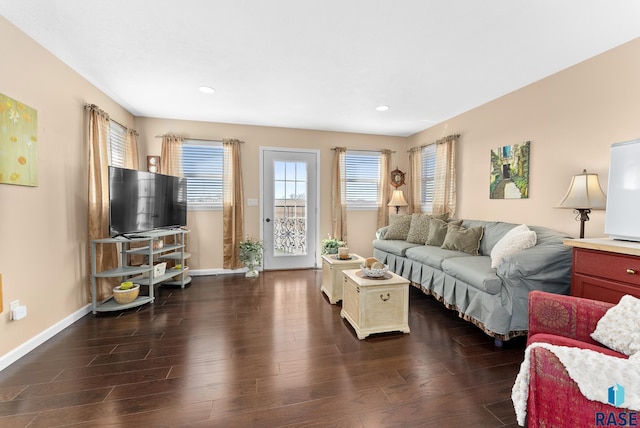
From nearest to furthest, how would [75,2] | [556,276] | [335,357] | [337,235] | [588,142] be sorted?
1. [75,2]
2. [335,357]
3. [556,276]
4. [588,142]
5. [337,235]

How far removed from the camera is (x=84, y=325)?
106 inches

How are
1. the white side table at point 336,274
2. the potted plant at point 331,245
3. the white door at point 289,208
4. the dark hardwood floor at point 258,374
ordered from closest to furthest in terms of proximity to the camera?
the dark hardwood floor at point 258,374
the white side table at point 336,274
the potted plant at point 331,245
the white door at point 289,208

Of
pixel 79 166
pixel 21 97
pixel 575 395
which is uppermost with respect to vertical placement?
pixel 21 97

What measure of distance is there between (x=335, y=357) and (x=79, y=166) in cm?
309

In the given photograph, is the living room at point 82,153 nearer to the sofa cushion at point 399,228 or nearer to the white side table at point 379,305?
the sofa cushion at point 399,228

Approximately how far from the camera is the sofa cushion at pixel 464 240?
3225 millimetres

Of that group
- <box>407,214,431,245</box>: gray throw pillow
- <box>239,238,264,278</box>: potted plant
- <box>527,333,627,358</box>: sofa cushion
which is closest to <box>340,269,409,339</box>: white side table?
<box>527,333,627,358</box>: sofa cushion

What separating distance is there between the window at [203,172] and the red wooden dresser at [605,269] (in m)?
4.39

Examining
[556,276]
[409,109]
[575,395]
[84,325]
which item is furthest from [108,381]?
[409,109]

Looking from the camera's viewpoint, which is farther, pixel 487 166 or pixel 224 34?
pixel 487 166

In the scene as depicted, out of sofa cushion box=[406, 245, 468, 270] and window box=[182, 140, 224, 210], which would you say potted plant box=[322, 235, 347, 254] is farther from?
window box=[182, 140, 224, 210]

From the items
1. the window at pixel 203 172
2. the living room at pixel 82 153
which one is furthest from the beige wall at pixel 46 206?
the window at pixel 203 172

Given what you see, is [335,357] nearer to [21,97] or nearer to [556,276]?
[556,276]

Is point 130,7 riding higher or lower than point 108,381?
higher
